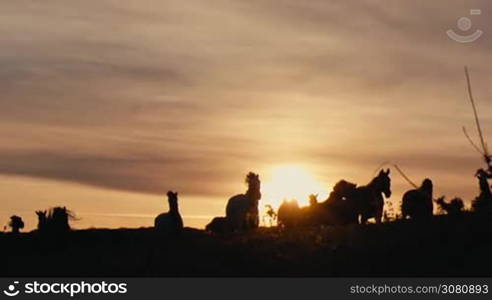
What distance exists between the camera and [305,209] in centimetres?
3888

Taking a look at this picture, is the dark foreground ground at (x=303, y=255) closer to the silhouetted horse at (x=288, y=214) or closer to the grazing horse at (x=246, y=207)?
the silhouetted horse at (x=288, y=214)

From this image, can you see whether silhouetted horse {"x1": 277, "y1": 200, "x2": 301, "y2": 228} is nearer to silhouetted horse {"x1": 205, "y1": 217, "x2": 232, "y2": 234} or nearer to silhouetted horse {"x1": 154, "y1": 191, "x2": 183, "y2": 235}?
silhouetted horse {"x1": 205, "y1": 217, "x2": 232, "y2": 234}

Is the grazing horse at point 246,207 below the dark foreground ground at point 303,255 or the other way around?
the other way around

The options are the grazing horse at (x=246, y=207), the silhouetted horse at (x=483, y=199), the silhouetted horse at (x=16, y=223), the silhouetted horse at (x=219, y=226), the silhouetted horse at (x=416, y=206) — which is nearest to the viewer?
the silhouetted horse at (x=483, y=199)

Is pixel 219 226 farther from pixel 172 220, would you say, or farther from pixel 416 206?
pixel 416 206

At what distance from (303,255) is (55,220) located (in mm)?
13012

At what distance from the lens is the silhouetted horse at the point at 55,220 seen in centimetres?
3750

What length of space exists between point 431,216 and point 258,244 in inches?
273

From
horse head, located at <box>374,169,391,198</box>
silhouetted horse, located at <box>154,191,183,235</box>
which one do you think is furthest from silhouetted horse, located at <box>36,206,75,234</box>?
horse head, located at <box>374,169,391,198</box>

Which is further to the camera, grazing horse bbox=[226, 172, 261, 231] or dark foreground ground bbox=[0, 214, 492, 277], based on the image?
grazing horse bbox=[226, 172, 261, 231]

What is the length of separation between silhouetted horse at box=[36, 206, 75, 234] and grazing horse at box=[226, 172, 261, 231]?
20.0 feet

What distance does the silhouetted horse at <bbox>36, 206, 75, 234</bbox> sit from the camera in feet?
123

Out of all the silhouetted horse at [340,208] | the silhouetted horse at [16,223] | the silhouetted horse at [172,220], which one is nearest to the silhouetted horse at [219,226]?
the silhouetted horse at [172,220]

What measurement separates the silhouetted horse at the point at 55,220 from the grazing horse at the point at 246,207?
6.09m
